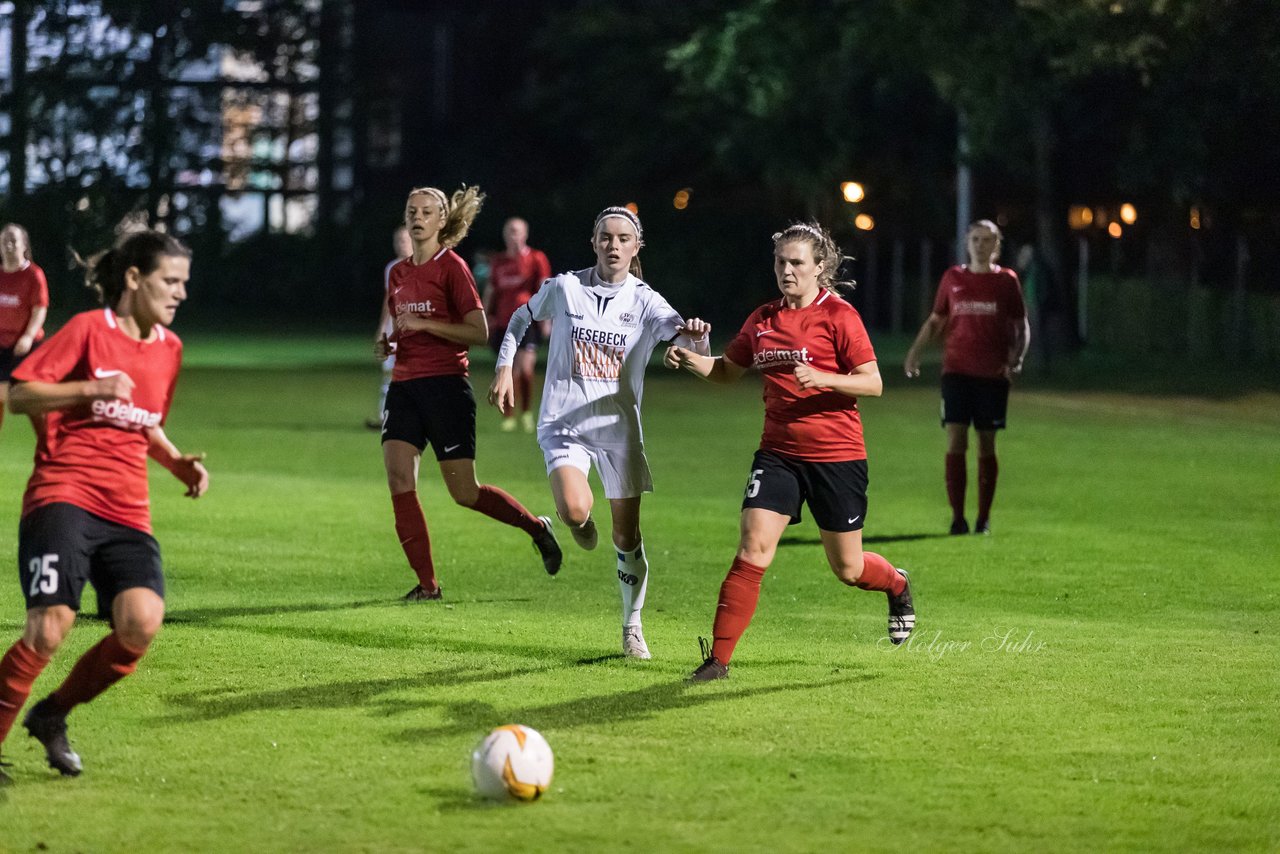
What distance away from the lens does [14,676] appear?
6035mm

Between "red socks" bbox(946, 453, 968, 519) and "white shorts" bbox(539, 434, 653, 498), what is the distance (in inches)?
198

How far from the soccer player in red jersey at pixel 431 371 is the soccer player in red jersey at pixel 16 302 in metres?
6.13

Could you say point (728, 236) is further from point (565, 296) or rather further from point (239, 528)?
point (565, 296)

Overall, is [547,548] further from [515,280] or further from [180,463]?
[515,280]

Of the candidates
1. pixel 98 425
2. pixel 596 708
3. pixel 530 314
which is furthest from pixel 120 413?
pixel 530 314

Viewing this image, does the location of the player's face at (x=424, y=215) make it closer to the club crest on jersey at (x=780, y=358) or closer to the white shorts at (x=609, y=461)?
the white shorts at (x=609, y=461)

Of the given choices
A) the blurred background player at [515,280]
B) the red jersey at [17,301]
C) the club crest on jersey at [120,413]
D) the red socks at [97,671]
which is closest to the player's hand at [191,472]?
the club crest on jersey at [120,413]

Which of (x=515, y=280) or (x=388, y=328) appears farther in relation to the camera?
(x=515, y=280)

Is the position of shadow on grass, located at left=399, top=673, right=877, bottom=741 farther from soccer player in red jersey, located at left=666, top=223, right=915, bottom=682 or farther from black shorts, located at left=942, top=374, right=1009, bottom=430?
black shorts, located at left=942, top=374, right=1009, bottom=430

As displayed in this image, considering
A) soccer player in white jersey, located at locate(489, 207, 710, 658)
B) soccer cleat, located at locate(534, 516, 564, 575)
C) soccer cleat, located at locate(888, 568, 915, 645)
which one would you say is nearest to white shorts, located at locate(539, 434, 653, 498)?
soccer player in white jersey, located at locate(489, 207, 710, 658)

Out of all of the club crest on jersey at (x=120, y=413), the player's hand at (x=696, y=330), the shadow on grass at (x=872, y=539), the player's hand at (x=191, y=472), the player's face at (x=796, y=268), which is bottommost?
the shadow on grass at (x=872, y=539)

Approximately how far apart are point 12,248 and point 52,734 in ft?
33.2

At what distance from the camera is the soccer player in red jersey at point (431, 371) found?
996cm

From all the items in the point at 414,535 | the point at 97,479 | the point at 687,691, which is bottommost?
the point at 687,691
